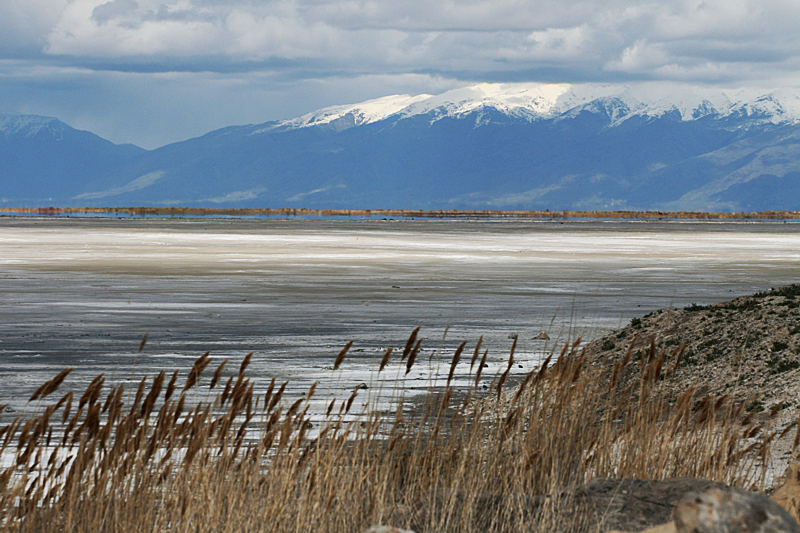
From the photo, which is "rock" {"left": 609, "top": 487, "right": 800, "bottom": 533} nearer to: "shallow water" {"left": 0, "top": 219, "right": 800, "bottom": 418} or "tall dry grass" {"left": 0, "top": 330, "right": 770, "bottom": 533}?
"tall dry grass" {"left": 0, "top": 330, "right": 770, "bottom": 533}

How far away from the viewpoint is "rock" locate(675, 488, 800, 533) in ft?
15.3

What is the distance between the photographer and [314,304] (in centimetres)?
2630

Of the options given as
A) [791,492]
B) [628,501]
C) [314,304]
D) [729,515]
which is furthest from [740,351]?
[314,304]

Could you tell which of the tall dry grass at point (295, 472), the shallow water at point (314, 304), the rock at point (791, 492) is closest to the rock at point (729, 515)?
the tall dry grass at point (295, 472)

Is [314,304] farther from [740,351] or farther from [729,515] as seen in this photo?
[729,515]

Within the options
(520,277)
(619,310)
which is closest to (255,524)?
(619,310)

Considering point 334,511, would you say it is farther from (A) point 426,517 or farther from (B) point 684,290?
(B) point 684,290

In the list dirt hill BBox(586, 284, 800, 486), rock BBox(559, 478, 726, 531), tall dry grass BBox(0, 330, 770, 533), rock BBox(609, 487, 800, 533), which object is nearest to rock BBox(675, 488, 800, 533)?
rock BBox(609, 487, 800, 533)

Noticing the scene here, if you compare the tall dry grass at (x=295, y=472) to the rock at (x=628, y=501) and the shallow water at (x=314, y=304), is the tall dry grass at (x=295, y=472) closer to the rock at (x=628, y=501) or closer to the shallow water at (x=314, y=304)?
the rock at (x=628, y=501)

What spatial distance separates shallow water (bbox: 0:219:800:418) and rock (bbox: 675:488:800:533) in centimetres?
260

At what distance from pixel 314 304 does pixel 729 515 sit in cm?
2189

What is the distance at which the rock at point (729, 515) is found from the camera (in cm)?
466

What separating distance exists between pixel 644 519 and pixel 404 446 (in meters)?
2.08

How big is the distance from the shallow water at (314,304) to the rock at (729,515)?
8.54 feet
